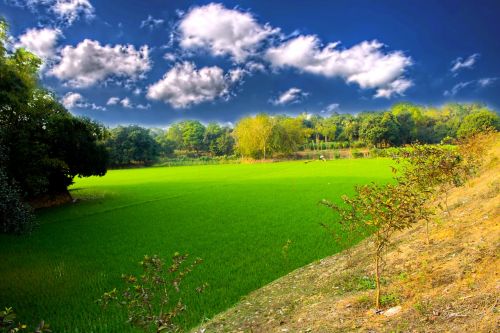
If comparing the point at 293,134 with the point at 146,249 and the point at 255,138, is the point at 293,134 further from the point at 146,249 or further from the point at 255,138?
the point at 146,249

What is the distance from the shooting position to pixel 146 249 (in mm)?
14305

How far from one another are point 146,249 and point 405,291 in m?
10.7

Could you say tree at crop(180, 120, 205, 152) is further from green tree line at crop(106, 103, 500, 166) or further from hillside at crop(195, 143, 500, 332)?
hillside at crop(195, 143, 500, 332)

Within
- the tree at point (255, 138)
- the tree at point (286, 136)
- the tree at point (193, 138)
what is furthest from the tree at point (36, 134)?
the tree at point (193, 138)

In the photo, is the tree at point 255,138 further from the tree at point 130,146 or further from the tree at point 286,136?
the tree at point 130,146

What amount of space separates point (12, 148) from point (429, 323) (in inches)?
830

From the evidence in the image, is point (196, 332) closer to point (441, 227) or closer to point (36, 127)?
point (441, 227)

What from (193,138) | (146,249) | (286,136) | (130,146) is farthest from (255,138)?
(146,249)

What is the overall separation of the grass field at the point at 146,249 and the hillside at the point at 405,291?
119 centimetres

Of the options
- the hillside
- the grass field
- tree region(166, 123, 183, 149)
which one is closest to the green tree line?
tree region(166, 123, 183, 149)

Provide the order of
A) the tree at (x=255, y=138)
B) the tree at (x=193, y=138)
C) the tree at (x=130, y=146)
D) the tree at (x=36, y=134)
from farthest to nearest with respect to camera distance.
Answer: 1. the tree at (x=193, y=138)
2. the tree at (x=255, y=138)
3. the tree at (x=130, y=146)
4. the tree at (x=36, y=134)

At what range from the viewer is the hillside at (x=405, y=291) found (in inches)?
201

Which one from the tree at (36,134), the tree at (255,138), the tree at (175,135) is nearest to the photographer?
the tree at (36,134)

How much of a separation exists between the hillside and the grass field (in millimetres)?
1194
